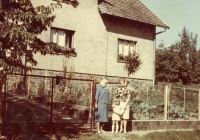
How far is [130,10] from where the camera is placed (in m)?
18.9

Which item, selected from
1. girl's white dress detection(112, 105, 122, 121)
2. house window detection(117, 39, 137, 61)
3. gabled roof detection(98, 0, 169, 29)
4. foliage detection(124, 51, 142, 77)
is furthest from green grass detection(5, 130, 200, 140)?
gabled roof detection(98, 0, 169, 29)

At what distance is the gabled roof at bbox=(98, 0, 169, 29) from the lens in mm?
17517

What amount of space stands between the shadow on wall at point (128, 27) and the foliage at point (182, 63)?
15770 millimetres

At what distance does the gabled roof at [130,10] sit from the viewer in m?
17.5

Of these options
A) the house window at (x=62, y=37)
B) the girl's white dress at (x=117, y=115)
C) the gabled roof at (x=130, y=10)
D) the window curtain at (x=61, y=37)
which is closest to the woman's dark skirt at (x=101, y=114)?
the girl's white dress at (x=117, y=115)

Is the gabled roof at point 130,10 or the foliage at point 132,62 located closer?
the foliage at point 132,62

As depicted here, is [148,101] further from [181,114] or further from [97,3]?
[97,3]

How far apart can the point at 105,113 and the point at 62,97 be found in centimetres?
329

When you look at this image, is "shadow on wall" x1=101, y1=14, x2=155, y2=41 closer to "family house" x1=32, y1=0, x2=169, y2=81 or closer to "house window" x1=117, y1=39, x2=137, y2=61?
"family house" x1=32, y1=0, x2=169, y2=81

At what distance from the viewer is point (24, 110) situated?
8945 millimetres

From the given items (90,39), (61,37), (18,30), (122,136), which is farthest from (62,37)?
(18,30)

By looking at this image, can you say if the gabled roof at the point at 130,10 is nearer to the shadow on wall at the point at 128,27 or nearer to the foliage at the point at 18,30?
the shadow on wall at the point at 128,27

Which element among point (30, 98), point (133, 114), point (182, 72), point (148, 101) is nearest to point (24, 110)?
point (30, 98)

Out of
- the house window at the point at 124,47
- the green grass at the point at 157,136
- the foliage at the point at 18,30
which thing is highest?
the house window at the point at 124,47
